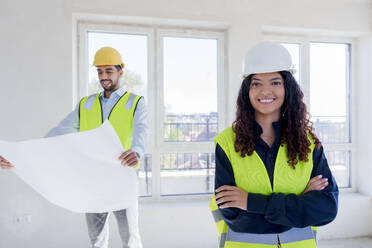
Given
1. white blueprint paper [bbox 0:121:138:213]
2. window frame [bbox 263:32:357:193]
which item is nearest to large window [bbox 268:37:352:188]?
window frame [bbox 263:32:357:193]

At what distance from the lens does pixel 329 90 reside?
351cm

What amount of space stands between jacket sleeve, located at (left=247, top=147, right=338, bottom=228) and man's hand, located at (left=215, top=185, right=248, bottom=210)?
0.02 meters

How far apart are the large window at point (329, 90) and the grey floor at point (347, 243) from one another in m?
0.67

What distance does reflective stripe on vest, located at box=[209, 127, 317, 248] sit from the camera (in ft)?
3.54

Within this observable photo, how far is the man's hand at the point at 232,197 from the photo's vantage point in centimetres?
106

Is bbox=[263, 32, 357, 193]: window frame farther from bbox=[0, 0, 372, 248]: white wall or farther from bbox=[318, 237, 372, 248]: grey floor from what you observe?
bbox=[318, 237, 372, 248]: grey floor

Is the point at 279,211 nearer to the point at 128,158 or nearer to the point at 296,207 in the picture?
the point at 296,207

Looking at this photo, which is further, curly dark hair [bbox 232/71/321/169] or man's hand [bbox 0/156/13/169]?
man's hand [bbox 0/156/13/169]

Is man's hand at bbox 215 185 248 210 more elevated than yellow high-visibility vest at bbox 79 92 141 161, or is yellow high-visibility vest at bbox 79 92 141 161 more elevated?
yellow high-visibility vest at bbox 79 92 141 161

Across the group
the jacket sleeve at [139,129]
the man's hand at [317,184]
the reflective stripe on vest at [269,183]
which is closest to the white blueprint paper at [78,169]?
the jacket sleeve at [139,129]

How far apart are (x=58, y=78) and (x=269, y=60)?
7.17ft

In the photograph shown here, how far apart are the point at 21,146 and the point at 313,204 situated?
1397 mm

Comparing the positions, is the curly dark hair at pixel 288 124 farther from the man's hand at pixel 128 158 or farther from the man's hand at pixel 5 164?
the man's hand at pixel 5 164

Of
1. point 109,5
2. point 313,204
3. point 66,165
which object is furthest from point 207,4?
point 313,204
